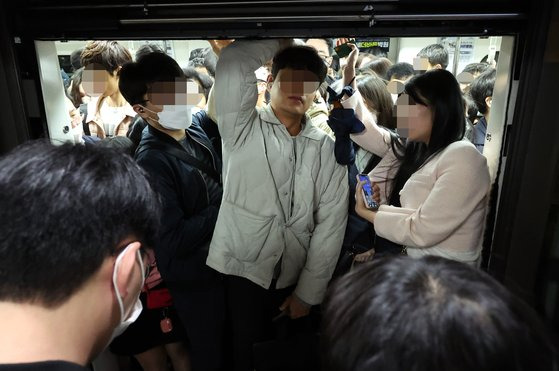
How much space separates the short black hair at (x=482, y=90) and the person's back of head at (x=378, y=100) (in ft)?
2.96

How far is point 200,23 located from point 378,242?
4.28 ft

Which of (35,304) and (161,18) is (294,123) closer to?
(161,18)

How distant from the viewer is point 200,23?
1.54 metres

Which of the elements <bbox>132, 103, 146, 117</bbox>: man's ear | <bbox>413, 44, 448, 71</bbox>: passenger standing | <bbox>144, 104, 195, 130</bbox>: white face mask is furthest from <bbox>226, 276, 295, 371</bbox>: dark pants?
<bbox>413, 44, 448, 71</bbox>: passenger standing

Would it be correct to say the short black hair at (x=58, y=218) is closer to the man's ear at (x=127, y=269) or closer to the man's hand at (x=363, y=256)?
the man's ear at (x=127, y=269)

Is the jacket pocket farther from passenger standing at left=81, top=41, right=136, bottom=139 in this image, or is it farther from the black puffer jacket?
passenger standing at left=81, top=41, right=136, bottom=139

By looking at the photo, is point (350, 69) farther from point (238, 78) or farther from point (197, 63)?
point (197, 63)

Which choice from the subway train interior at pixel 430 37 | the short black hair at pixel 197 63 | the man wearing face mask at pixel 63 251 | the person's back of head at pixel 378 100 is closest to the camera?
the man wearing face mask at pixel 63 251

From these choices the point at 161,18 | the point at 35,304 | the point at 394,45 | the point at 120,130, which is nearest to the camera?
the point at 35,304

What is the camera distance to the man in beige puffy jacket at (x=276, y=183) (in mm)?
1618

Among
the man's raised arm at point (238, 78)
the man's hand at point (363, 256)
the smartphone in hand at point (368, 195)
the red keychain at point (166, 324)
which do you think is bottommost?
the red keychain at point (166, 324)

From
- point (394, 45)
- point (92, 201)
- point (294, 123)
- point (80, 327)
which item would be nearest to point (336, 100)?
point (294, 123)

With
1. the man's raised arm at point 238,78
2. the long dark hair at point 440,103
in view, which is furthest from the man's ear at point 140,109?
the long dark hair at point 440,103

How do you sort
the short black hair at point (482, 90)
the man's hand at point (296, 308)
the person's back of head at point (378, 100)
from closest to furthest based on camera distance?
the man's hand at point (296, 308) < the person's back of head at point (378, 100) < the short black hair at point (482, 90)
